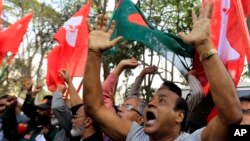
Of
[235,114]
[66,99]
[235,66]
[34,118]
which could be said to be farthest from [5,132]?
[235,114]

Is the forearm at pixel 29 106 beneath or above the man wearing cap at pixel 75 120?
beneath

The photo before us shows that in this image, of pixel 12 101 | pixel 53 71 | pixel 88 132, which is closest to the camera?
pixel 88 132

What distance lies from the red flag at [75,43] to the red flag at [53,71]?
80mm

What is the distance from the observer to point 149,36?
5051mm

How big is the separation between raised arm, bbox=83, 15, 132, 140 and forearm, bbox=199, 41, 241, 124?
0.89 m

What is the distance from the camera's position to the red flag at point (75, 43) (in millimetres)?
6570

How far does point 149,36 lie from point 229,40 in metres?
0.89

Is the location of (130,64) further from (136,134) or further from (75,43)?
(75,43)

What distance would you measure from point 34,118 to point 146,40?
6.06ft

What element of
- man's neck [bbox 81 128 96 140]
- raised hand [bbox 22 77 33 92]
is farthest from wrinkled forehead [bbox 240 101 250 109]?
raised hand [bbox 22 77 33 92]

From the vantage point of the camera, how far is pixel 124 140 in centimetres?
333

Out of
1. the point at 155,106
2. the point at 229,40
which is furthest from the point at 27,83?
the point at 155,106

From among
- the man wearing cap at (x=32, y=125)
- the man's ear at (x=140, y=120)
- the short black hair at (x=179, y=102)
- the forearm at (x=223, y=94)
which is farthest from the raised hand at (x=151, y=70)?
the forearm at (x=223, y=94)

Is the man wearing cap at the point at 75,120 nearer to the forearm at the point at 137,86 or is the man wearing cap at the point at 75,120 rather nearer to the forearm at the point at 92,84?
the forearm at the point at 137,86
